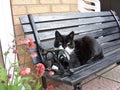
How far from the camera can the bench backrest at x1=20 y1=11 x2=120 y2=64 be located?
182cm

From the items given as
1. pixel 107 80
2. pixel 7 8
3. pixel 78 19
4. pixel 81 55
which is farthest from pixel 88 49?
pixel 7 8

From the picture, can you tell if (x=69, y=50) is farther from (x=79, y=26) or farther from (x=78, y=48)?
(x=79, y=26)

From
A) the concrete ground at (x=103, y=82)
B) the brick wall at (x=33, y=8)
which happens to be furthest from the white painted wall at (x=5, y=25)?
the concrete ground at (x=103, y=82)

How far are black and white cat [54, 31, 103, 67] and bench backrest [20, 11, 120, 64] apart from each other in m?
0.21

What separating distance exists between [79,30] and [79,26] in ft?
0.24

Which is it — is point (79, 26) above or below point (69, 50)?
above

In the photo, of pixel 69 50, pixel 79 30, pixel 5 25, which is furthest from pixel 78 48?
pixel 5 25

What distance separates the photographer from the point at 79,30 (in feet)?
7.27

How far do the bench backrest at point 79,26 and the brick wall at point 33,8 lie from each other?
127mm

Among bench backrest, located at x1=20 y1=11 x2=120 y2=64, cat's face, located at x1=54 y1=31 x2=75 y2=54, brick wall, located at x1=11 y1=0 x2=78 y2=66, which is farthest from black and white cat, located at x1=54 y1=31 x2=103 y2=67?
brick wall, located at x1=11 y1=0 x2=78 y2=66

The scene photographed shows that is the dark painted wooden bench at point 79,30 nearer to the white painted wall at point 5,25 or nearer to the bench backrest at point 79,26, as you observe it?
the bench backrest at point 79,26

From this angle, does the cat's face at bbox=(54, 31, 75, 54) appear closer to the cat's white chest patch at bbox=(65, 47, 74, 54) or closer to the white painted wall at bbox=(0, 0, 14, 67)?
the cat's white chest patch at bbox=(65, 47, 74, 54)

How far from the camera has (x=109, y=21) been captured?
266 centimetres

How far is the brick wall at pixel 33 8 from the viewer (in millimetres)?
1793
